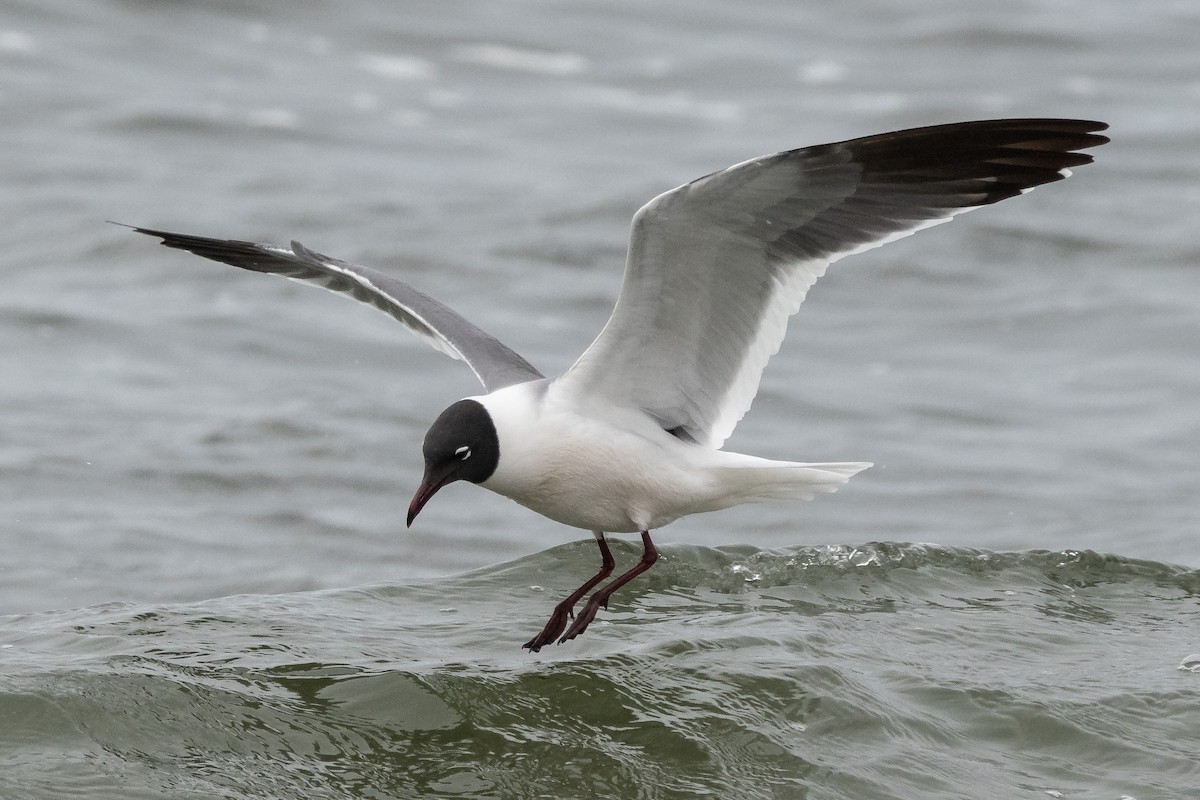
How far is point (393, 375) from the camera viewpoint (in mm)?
11984

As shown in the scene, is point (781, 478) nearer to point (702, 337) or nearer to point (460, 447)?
point (702, 337)

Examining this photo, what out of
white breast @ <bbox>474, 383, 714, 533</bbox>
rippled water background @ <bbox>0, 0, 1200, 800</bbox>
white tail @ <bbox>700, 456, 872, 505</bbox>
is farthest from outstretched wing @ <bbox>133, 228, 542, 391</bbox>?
rippled water background @ <bbox>0, 0, 1200, 800</bbox>

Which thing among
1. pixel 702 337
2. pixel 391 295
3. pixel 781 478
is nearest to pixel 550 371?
pixel 391 295

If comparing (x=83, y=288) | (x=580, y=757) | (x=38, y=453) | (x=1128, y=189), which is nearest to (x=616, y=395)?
(x=580, y=757)

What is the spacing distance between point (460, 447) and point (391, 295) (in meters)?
1.23

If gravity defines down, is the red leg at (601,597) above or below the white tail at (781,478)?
below

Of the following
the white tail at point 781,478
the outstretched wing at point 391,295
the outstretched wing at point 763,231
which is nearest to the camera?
the outstretched wing at point 763,231

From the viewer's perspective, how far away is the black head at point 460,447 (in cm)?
591

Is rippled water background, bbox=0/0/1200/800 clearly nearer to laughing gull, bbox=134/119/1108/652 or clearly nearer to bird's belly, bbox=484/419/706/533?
bird's belly, bbox=484/419/706/533

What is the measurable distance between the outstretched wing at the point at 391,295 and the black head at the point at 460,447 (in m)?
0.49

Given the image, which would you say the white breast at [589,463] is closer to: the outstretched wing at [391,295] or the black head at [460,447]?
the black head at [460,447]

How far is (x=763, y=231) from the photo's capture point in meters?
5.85

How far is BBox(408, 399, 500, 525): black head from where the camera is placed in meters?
5.91

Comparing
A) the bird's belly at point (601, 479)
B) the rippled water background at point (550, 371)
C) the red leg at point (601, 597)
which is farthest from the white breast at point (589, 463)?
the rippled water background at point (550, 371)
